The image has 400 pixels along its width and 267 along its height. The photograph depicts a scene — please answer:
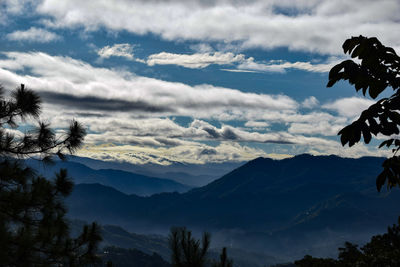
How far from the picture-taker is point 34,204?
20.1 meters

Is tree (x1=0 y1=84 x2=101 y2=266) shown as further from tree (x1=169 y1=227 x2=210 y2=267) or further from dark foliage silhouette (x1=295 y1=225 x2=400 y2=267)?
dark foliage silhouette (x1=295 y1=225 x2=400 y2=267)

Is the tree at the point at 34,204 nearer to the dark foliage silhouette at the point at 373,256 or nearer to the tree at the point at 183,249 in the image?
the tree at the point at 183,249

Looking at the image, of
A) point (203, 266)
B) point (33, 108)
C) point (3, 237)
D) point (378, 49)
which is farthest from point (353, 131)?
point (33, 108)

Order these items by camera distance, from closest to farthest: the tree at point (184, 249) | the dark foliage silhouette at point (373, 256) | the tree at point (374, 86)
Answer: the tree at point (374, 86) < the tree at point (184, 249) < the dark foliage silhouette at point (373, 256)

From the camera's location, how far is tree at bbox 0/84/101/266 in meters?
17.6

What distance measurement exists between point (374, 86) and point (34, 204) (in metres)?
18.6

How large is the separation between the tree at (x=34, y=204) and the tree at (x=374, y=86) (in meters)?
15.5

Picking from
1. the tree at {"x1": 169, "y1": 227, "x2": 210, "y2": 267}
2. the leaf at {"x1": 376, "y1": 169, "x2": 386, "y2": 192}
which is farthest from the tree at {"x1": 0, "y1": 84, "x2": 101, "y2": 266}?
the leaf at {"x1": 376, "y1": 169, "x2": 386, "y2": 192}

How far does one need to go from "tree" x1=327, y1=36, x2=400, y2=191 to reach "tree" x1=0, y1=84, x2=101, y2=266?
612 inches

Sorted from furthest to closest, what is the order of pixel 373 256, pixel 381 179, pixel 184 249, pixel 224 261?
1. pixel 373 256
2. pixel 224 261
3. pixel 184 249
4. pixel 381 179

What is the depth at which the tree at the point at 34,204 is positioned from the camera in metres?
17.6

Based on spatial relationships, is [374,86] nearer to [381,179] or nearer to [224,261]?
[381,179]

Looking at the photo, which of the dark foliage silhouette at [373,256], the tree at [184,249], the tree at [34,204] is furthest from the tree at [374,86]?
the dark foliage silhouette at [373,256]

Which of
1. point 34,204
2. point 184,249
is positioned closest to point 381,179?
point 184,249
